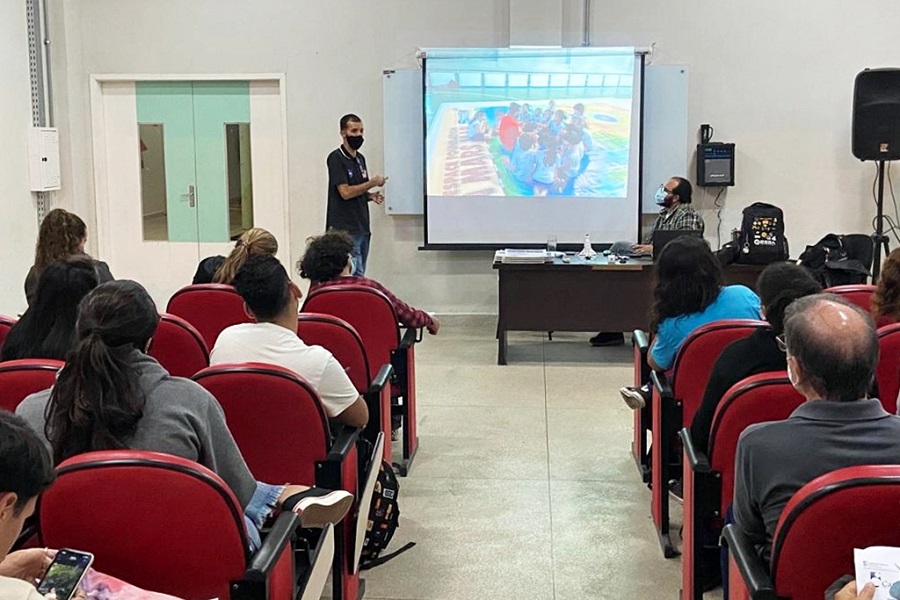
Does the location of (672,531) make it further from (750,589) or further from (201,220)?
(201,220)

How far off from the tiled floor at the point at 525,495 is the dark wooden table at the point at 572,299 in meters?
0.29

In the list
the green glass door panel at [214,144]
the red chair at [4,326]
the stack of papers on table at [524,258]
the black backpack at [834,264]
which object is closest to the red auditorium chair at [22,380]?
the red chair at [4,326]

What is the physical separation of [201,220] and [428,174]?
2.00 metres

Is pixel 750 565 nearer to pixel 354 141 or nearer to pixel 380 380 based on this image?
pixel 380 380

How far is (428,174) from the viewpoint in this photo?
7.40m

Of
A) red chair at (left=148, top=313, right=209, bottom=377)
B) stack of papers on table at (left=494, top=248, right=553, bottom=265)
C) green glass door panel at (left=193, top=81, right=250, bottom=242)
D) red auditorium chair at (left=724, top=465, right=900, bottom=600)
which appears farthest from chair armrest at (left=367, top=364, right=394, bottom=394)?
green glass door panel at (left=193, top=81, right=250, bottom=242)

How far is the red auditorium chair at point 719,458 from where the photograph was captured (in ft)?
7.80

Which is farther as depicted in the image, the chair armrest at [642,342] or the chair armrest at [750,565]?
the chair armrest at [642,342]

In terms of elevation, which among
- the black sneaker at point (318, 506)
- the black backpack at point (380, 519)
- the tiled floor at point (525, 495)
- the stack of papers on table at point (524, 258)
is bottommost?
the tiled floor at point (525, 495)

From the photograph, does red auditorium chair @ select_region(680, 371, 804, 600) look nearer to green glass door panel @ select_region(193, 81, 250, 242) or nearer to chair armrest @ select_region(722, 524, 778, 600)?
chair armrest @ select_region(722, 524, 778, 600)

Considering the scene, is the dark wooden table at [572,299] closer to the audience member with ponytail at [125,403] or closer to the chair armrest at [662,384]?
the chair armrest at [662,384]

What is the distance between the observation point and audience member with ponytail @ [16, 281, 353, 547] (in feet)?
6.25

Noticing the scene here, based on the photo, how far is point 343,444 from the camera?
269 cm

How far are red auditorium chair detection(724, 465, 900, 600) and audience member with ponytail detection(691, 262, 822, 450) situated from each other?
41.0 inches
